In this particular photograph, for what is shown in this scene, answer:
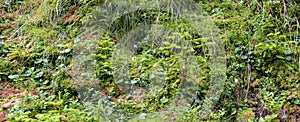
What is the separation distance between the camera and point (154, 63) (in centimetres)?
255

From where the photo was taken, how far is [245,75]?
2.38 m

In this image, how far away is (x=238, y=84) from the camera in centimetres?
233

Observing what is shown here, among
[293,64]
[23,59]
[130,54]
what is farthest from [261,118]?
[23,59]

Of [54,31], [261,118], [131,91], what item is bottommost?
[261,118]

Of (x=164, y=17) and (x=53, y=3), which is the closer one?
(x=164, y=17)

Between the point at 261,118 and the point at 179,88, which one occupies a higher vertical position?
the point at 179,88

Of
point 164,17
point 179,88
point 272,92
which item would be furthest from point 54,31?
point 272,92

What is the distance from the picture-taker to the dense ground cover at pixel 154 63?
7.02ft

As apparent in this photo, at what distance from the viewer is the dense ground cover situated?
2.14 meters

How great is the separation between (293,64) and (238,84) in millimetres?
463

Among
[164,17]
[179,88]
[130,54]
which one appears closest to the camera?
[179,88]

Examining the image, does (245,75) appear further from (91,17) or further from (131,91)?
(91,17)

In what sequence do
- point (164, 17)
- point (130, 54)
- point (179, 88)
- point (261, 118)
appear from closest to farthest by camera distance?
point (261, 118), point (179, 88), point (130, 54), point (164, 17)

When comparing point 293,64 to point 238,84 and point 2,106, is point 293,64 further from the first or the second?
point 2,106
